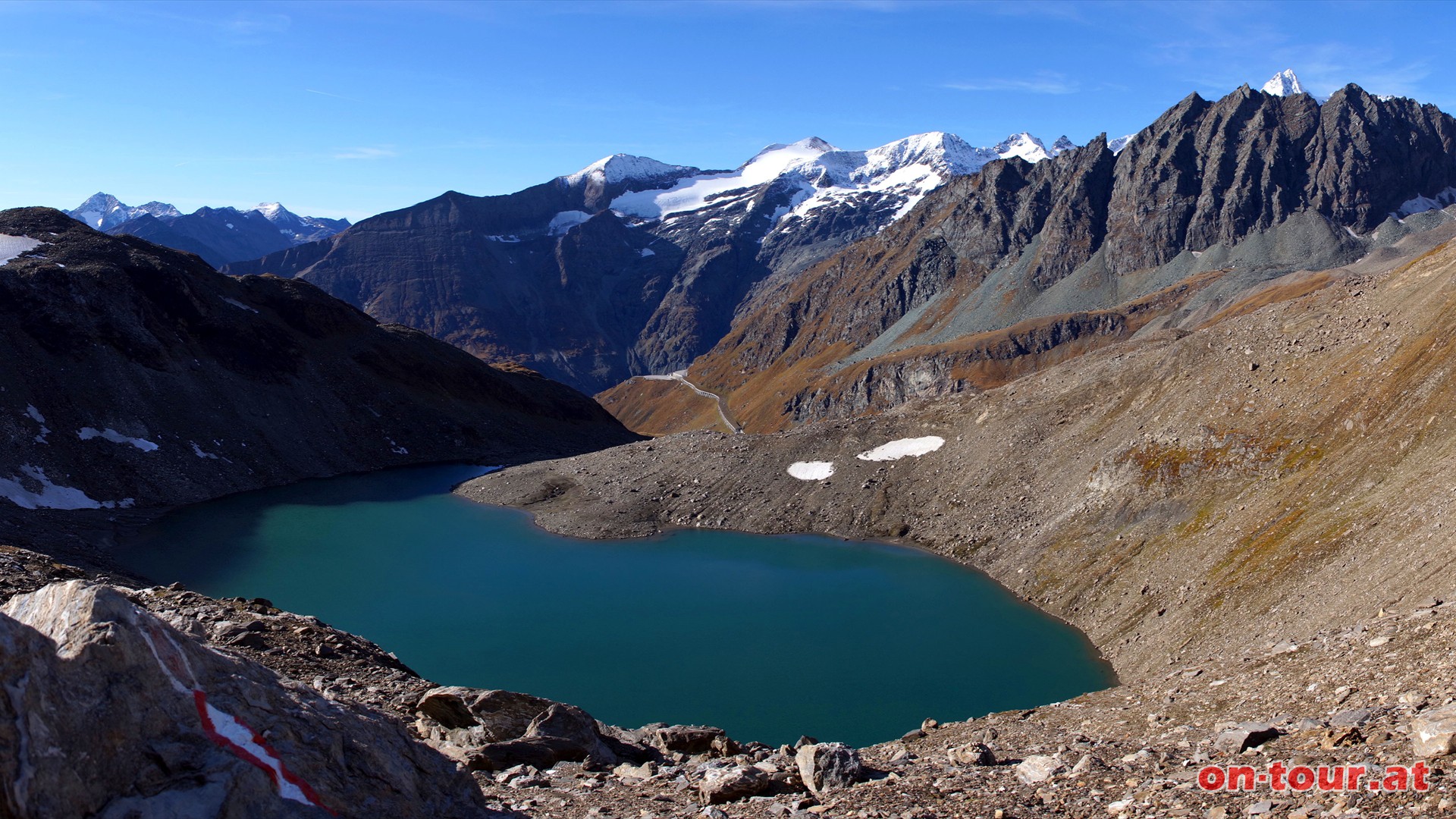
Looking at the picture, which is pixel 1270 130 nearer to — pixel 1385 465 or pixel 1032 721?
pixel 1385 465

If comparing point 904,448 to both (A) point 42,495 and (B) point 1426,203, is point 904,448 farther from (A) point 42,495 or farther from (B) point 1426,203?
(B) point 1426,203

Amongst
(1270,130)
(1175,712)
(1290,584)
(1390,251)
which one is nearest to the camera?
(1175,712)

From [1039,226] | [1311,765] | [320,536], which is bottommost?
[320,536]

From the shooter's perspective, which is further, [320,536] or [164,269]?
[164,269]

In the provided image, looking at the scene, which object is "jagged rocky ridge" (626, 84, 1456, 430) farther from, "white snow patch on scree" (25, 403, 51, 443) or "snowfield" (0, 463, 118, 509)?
"white snow patch on scree" (25, 403, 51, 443)

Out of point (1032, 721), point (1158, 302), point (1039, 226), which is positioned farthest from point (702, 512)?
point (1039, 226)

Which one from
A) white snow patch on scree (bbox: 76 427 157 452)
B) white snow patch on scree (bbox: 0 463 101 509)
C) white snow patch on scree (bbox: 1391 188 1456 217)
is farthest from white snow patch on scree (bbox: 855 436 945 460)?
white snow patch on scree (bbox: 1391 188 1456 217)

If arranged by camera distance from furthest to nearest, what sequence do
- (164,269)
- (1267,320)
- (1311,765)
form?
(164,269) < (1267,320) < (1311,765)
